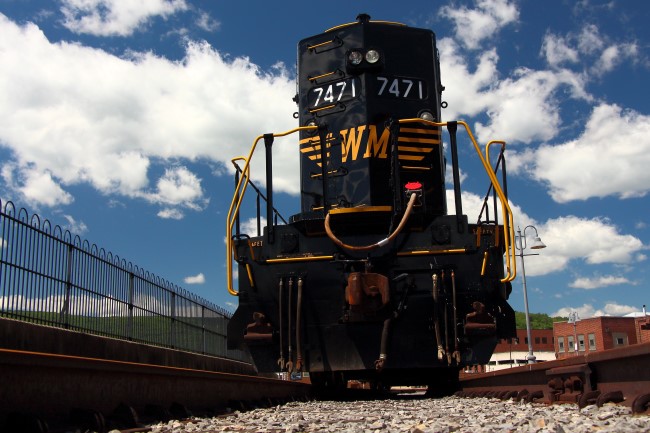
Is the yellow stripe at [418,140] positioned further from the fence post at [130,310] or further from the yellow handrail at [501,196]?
the fence post at [130,310]

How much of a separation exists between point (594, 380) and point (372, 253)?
8.65 feet

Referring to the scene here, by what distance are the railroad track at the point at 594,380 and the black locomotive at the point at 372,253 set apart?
2.62ft

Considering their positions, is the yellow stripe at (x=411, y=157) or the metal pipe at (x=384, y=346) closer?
the metal pipe at (x=384, y=346)

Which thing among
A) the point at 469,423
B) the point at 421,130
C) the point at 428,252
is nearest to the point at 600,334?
the point at 421,130

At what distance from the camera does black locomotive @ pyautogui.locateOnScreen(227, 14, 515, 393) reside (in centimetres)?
623

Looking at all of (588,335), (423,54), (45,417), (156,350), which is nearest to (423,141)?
(423,54)

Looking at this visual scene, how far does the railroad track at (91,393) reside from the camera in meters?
2.82

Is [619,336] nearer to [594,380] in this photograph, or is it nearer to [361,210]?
[361,210]

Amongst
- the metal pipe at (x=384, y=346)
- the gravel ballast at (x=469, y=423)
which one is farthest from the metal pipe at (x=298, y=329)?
the gravel ballast at (x=469, y=423)

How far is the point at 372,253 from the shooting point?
252 inches

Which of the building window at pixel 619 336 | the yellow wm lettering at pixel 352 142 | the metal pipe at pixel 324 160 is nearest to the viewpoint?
the metal pipe at pixel 324 160

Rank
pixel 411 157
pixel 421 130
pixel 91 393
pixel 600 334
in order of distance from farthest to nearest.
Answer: pixel 600 334, pixel 421 130, pixel 411 157, pixel 91 393

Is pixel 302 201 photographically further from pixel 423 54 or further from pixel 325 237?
pixel 423 54

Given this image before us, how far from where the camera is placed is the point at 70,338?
4.31 meters
